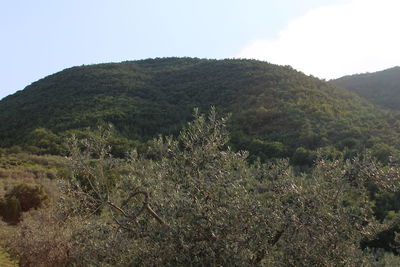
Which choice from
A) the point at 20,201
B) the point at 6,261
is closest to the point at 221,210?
the point at 6,261

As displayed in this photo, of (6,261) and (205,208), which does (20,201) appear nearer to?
(6,261)

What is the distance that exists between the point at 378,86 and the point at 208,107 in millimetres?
33391

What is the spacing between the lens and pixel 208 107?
145ft

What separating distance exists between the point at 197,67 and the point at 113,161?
199 feet

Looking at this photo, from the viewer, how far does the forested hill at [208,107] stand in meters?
31.2

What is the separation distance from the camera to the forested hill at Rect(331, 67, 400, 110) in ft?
178

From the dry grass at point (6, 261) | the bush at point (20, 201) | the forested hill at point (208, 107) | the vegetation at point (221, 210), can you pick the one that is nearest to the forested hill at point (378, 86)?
the forested hill at point (208, 107)

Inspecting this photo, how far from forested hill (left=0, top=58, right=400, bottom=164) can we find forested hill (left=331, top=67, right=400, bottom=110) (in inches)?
317

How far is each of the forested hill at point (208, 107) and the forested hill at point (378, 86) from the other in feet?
26.4

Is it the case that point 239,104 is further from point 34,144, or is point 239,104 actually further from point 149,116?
point 34,144

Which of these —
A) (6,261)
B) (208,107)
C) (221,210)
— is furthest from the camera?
(208,107)

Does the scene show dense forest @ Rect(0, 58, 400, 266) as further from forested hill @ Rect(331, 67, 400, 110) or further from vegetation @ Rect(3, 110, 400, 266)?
forested hill @ Rect(331, 67, 400, 110)

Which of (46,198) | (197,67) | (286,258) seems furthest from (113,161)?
(197,67)

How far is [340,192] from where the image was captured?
4.99 meters
